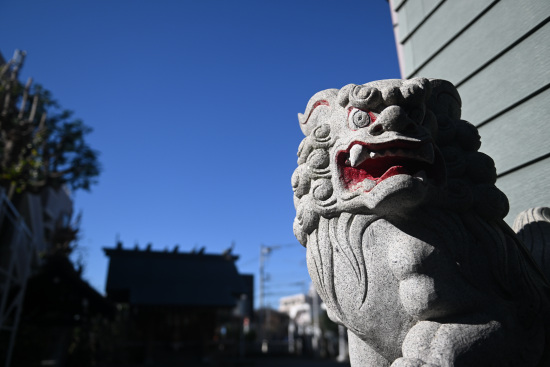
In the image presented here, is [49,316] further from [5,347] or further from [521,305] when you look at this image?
[521,305]

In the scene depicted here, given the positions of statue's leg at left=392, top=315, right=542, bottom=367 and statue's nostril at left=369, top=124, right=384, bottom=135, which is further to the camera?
statue's nostril at left=369, top=124, right=384, bottom=135

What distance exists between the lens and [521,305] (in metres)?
1.40

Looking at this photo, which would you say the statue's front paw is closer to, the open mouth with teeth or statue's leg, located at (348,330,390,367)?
statue's leg, located at (348,330,390,367)

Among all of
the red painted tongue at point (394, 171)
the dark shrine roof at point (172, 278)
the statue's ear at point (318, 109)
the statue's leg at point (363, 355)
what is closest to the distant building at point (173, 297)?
the dark shrine roof at point (172, 278)

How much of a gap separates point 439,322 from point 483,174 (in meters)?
0.64

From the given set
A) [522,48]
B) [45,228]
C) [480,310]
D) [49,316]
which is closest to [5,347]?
[49,316]

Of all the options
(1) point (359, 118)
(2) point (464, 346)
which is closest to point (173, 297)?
(1) point (359, 118)

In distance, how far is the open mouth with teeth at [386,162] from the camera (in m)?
1.45

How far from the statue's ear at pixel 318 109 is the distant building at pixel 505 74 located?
1612mm

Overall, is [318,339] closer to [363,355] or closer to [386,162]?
[363,355]

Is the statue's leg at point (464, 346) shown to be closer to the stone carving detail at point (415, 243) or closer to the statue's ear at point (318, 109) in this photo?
the stone carving detail at point (415, 243)

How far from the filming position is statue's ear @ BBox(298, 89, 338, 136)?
176cm

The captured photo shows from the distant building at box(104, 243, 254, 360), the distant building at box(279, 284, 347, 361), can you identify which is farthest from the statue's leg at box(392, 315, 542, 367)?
the distant building at box(279, 284, 347, 361)

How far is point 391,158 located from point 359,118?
220 mm
